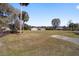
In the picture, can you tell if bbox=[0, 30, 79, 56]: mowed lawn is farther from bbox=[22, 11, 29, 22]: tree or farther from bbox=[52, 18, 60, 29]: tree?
bbox=[22, 11, 29, 22]: tree

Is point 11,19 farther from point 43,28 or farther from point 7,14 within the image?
point 43,28

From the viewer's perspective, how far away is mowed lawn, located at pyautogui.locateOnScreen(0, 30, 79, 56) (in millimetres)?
3760

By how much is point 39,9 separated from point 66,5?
0.42 meters

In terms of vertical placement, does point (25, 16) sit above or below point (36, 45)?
above

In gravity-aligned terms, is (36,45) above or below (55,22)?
below

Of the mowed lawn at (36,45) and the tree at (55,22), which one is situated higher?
the tree at (55,22)

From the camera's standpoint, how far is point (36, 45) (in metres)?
3.81

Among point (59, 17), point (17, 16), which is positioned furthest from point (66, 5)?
point (17, 16)

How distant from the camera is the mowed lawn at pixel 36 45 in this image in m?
3.76

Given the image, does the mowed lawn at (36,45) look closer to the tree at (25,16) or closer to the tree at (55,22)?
the tree at (55,22)

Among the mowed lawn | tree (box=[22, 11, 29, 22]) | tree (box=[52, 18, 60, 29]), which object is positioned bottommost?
the mowed lawn

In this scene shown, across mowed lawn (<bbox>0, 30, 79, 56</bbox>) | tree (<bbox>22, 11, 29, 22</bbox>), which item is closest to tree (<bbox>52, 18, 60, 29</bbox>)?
mowed lawn (<bbox>0, 30, 79, 56</bbox>)

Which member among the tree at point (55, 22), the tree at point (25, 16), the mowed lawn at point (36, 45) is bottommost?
the mowed lawn at point (36, 45)

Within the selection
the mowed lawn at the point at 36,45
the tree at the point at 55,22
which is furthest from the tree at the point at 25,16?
the tree at the point at 55,22
